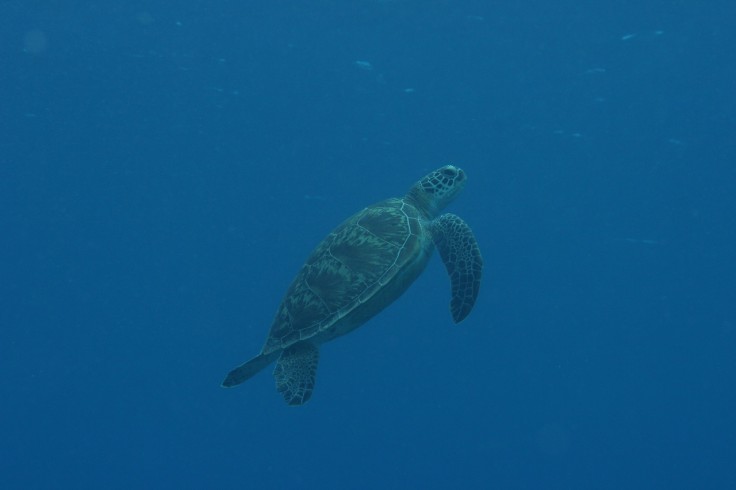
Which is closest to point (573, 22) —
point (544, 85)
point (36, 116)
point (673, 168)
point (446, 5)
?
point (544, 85)

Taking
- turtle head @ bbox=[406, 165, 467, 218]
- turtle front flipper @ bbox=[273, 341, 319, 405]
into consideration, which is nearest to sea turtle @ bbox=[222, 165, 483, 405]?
turtle front flipper @ bbox=[273, 341, 319, 405]

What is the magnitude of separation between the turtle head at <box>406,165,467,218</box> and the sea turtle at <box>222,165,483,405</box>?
91cm

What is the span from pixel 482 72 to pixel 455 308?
15086mm

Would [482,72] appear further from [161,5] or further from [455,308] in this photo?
[455,308]

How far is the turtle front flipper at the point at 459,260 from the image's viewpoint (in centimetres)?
659

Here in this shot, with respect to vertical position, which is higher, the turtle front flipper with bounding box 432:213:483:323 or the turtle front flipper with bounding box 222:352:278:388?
the turtle front flipper with bounding box 432:213:483:323

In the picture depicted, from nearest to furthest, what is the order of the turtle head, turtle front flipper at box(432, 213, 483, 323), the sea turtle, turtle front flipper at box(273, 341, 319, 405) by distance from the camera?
turtle front flipper at box(273, 341, 319, 405) < the sea turtle < turtle front flipper at box(432, 213, 483, 323) < the turtle head

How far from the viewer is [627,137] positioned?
1914cm

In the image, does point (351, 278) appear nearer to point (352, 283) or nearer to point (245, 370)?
point (352, 283)

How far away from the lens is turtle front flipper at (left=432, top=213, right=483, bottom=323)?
6.59 metres

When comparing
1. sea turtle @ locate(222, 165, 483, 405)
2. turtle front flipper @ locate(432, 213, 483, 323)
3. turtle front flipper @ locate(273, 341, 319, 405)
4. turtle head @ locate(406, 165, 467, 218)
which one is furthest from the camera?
turtle head @ locate(406, 165, 467, 218)

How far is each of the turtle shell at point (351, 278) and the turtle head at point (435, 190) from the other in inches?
45.6

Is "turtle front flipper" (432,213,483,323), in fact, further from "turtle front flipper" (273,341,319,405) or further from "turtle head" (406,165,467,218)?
"turtle front flipper" (273,341,319,405)

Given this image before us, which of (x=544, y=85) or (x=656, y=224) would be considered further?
(x=656, y=224)
